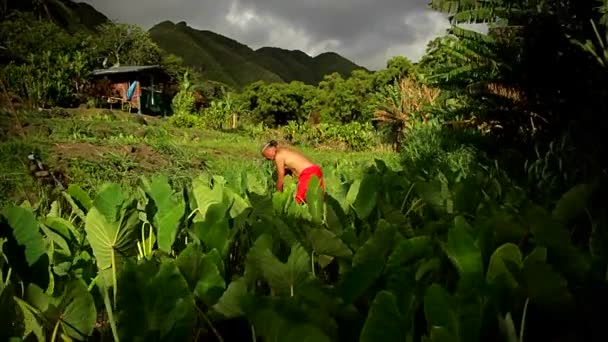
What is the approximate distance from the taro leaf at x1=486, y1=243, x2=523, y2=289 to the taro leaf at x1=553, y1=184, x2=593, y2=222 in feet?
1.06

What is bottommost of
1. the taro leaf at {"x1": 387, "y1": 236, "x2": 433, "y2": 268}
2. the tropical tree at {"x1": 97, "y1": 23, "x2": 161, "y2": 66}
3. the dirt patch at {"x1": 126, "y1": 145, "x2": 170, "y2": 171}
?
the dirt patch at {"x1": 126, "y1": 145, "x2": 170, "y2": 171}

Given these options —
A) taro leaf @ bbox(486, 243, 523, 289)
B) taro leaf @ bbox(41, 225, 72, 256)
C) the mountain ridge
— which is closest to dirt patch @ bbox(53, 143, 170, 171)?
taro leaf @ bbox(41, 225, 72, 256)

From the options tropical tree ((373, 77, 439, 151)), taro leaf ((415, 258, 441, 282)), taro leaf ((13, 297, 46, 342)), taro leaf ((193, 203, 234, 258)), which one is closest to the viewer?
taro leaf ((13, 297, 46, 342))

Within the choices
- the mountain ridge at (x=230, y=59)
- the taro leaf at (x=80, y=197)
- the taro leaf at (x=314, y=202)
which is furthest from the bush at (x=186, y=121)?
the mountain ridge at (x=230, y=59)

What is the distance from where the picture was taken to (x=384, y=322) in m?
0.50

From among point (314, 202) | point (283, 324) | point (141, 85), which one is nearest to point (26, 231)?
point (283, 324)

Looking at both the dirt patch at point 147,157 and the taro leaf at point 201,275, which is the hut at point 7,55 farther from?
the taro leaf at point 201,275

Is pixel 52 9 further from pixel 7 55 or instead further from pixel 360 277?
pixel 7 55

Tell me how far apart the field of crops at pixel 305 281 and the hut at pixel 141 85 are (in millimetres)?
34079

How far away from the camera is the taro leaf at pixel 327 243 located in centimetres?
77

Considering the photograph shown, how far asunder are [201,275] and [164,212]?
0.48 metres

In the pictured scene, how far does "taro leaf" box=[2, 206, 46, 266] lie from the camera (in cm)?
78

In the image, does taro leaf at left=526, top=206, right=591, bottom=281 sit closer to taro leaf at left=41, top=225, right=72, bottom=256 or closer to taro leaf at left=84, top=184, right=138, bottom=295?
taro leaf at left=84, top=184, right=138, bottom=295

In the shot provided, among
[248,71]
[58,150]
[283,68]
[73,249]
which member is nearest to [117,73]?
[58,150]
